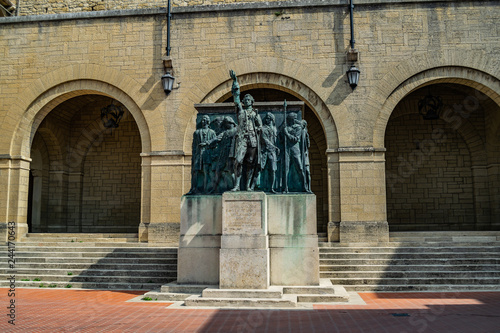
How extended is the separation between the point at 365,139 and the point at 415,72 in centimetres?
237

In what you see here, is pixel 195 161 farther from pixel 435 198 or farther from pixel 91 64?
pixel 435 198

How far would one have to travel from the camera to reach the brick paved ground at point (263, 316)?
6039mm

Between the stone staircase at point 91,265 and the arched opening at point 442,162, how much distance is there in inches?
317

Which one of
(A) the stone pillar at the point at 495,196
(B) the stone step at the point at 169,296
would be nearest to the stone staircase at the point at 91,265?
(B) the stone step at the point at 169,296

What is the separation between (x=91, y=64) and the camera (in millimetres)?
13578

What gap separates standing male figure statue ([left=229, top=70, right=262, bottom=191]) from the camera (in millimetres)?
8547

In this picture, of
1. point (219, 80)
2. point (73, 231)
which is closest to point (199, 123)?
point (219, 80)

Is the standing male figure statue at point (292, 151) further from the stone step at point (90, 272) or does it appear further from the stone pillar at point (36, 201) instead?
the stone pillar at point (36, 201)

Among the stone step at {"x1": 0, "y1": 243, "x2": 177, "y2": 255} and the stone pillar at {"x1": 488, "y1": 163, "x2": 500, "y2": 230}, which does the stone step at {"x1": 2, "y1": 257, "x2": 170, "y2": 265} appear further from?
the stone pillar at {"x1": 488, "y1": 163, "x2": 500, "y2": 230}

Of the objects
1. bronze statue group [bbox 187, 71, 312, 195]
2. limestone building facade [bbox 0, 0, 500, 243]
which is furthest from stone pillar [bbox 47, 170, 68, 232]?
bronze statue group [bbox 187, 71, 312, 195]

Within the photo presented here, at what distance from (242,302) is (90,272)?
4.81m

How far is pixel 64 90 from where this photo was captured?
13672mm

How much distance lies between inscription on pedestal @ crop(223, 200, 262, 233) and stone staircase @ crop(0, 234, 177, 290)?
2.88m

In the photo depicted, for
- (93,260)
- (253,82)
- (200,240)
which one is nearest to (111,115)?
(253,82)
